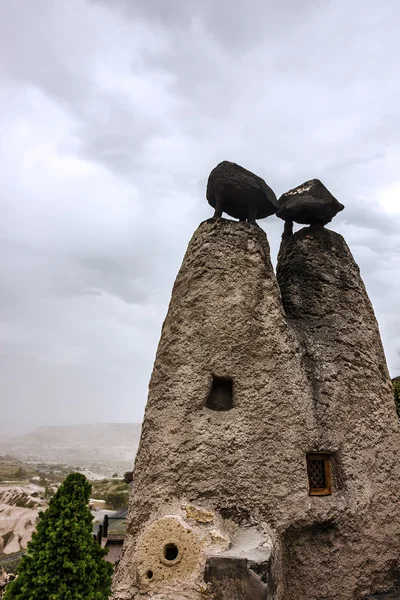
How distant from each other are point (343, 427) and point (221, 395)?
6.36 feet

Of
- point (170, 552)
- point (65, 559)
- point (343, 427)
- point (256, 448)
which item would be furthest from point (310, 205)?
point (65, 559)

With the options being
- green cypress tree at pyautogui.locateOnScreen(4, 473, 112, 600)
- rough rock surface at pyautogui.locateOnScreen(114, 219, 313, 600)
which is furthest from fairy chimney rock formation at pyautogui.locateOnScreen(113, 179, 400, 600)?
green cypress tree at pyautogui.locateOnScreen(4, 473, 112, 600)

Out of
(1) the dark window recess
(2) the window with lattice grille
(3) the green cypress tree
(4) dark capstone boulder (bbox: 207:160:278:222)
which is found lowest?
(3) the green cypress tree

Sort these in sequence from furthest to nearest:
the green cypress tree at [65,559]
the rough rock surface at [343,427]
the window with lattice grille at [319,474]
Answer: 1. the window with lattice grille at [319,474]
2. the rough rock surface at [343,427]
3. the green cypress tree at [65,559]

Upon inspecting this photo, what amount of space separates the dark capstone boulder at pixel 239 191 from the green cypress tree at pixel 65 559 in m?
5.09

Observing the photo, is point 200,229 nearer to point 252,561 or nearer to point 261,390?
point 261,390

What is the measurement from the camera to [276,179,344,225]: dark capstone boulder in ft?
26.9

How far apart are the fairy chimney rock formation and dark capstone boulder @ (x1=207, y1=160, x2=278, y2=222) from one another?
78cm

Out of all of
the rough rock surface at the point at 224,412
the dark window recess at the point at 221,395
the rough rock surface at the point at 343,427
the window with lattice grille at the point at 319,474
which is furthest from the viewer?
the dark window recess at the point at 221,395

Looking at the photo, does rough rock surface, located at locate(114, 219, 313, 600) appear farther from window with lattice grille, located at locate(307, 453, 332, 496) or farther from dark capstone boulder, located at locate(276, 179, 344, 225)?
dark capstone boulder, located at locate(276, 179, 344, 225)

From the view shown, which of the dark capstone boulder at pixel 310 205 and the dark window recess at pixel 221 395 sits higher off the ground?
the dark capstone boulder at pixel 310 205

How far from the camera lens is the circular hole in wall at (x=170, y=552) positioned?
16.1ft

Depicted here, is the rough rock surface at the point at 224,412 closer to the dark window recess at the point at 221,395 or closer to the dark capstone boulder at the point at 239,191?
the dark window recess at the point at 221,395

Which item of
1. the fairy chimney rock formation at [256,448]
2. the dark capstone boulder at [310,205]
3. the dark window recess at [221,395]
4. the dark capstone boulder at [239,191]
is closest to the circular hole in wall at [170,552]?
the fairy chimney rock formation at [256,448]
